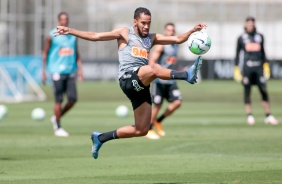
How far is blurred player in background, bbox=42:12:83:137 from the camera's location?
65.1 ft

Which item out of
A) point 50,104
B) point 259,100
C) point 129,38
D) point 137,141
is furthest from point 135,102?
point 259,100

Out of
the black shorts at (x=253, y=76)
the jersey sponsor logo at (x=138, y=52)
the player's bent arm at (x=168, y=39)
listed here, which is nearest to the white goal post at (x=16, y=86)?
the black shorts at (x=253, y=76)

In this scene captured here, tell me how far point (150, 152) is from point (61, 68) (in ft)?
15.9

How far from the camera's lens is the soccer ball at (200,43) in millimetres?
12320

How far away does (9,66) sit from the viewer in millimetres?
39469

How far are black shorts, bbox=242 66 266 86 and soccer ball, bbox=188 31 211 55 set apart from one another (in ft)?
36.5

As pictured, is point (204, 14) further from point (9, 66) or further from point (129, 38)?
point (129, 38)

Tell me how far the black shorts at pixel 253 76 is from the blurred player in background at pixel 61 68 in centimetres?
570

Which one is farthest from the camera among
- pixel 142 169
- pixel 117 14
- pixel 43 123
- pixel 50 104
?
pixel 117 14

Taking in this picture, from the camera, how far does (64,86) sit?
20016mm

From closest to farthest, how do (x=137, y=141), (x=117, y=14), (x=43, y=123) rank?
(x=137, y=141), (x=43, y=123), (x=117, y=14)

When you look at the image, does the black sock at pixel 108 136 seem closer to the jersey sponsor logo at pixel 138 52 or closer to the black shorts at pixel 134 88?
the black shorts at pixel 134 88

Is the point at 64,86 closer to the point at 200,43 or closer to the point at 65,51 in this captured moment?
the point at 65,51

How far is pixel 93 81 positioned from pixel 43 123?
89.5ft
